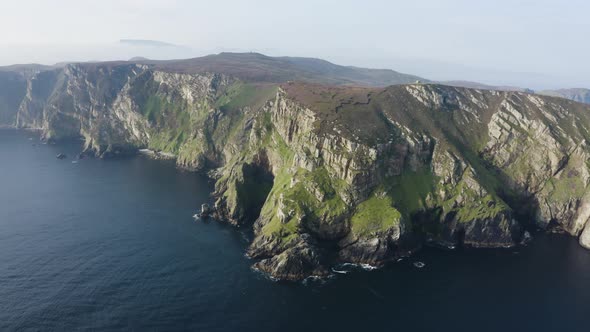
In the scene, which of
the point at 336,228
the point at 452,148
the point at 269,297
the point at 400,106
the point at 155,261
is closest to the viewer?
the point at 269,297

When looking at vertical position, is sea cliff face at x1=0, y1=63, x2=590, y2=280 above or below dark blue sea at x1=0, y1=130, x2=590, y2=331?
above

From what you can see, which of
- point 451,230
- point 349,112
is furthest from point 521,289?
point 349,112

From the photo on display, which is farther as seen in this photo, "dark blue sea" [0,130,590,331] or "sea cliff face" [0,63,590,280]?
"sea cliff face" [0,63,590,280]

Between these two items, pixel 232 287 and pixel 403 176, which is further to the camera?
pixel 403 176

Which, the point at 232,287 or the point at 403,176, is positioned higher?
the point at 403,176

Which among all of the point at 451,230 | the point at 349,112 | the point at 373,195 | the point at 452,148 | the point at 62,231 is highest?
the point at 349,112

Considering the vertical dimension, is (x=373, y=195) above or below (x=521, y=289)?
above

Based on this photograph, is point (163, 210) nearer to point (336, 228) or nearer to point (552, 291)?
point (336, 228)

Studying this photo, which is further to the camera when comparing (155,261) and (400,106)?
(400,106)
